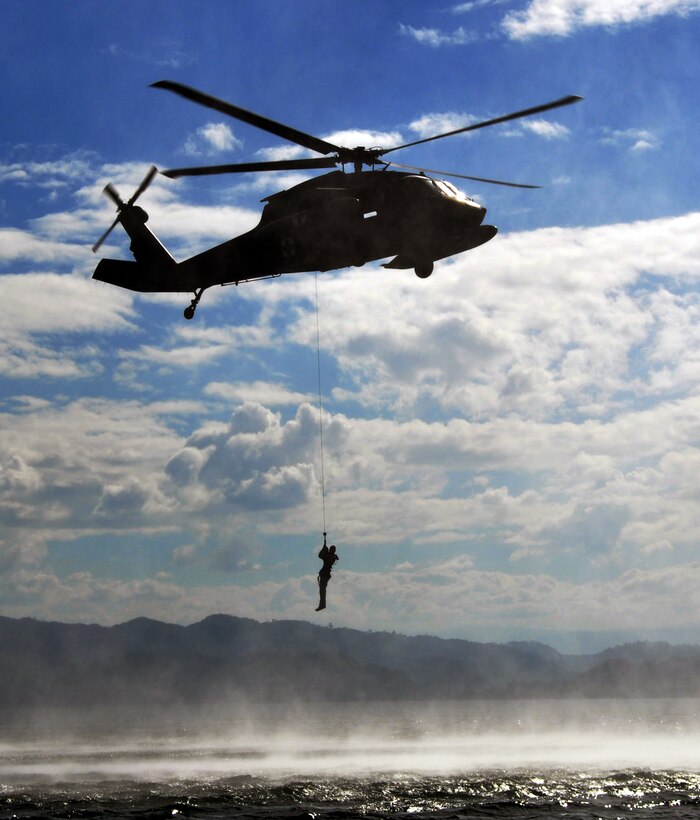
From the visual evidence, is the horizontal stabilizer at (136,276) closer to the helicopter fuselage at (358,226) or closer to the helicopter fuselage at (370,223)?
the helicopter fuselage at (358,226)

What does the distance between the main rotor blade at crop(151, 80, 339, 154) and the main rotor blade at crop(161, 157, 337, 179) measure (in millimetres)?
517

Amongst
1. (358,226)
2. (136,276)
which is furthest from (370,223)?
(136,276)

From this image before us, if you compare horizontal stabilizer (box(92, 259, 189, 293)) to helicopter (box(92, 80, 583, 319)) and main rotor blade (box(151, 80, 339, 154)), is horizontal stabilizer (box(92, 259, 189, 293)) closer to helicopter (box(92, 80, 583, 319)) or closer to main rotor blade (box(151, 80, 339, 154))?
helicopter (box(92, 80, 583, 319))

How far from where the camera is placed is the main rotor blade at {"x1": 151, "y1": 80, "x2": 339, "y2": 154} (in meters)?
27.5

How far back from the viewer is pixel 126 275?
36.6m

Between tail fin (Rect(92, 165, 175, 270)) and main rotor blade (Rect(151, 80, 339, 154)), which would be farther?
tail fin (Rect(92, 165, 175, 270))

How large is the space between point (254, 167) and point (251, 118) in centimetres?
198

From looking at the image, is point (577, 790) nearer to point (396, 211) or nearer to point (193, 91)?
point (396, 211)

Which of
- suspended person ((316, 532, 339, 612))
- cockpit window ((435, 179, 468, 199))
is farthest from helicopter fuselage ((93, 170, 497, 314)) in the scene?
suspended person ((316, 532, 339, 612))

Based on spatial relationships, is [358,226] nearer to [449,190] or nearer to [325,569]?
[449,190]

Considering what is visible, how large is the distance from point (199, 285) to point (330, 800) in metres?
22.2

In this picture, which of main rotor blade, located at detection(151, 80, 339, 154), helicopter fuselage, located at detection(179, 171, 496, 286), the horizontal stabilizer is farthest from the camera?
the horizontal stabilizer

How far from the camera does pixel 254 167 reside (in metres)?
31.6

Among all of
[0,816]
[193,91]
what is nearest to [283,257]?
[193,91]
